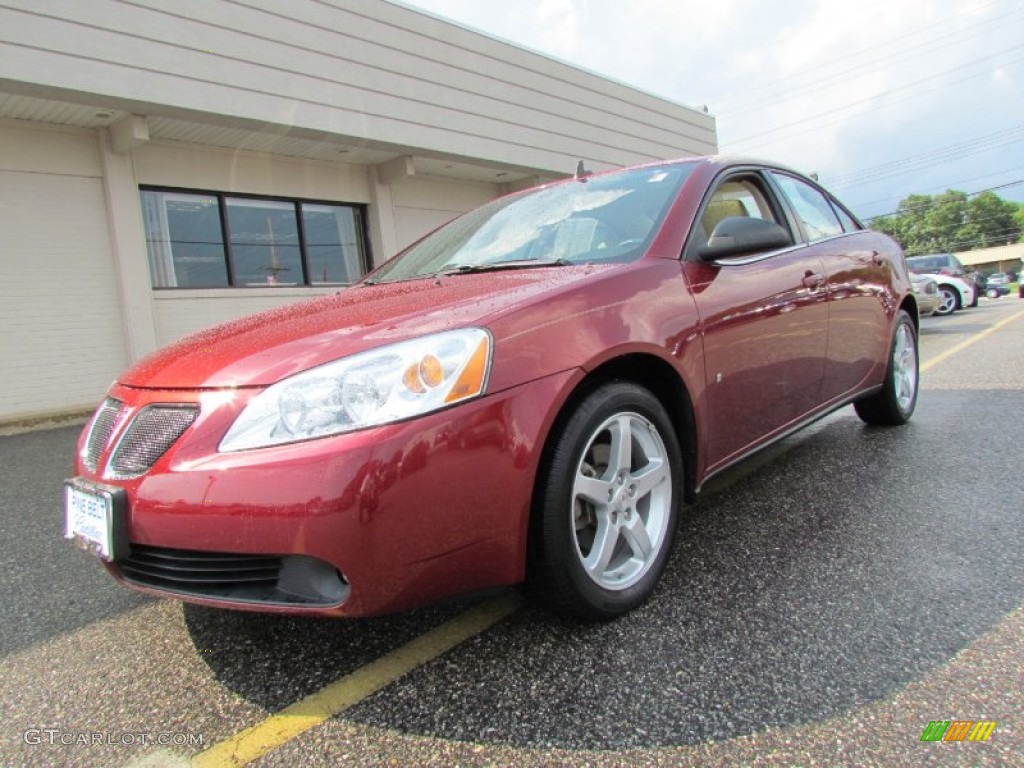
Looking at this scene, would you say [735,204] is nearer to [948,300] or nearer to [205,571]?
[205,571]

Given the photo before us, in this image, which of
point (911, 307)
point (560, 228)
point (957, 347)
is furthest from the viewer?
point (957, 347)

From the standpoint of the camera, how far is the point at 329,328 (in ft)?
6.07

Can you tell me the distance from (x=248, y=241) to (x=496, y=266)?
303 inches

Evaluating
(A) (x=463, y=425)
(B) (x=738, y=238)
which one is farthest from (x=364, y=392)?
(B) (x=738, y=238)

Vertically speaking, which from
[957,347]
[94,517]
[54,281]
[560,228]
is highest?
[54,281]

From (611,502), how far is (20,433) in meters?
7.29

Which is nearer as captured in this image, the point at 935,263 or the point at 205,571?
the point at 205,571

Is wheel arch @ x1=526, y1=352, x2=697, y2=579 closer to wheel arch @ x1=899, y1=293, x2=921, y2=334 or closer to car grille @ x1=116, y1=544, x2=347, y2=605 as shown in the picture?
car grille @ x1=116, y1=544, x2=347, y2=605

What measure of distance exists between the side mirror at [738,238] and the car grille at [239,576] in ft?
5.63

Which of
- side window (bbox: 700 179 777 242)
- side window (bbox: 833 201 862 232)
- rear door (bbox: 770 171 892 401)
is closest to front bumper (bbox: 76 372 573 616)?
side window (bbox: 700 179 777 242)

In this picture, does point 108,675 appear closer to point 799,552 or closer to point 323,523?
point 323,523

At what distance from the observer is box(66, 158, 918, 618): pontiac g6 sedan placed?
5.00 feet

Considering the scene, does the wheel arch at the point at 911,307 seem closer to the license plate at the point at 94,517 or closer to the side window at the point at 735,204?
the side window at the point at 735,204

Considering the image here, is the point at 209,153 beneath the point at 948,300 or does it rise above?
above
